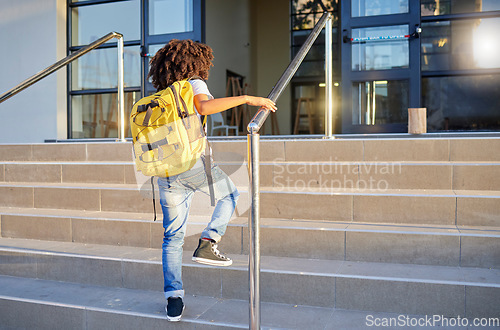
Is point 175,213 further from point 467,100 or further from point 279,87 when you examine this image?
point 467,100

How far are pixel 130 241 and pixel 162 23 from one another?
163 inches

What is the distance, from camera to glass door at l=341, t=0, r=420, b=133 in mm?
5531

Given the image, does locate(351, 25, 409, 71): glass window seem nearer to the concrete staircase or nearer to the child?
the concrete staircase

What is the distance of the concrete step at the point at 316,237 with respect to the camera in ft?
8.84

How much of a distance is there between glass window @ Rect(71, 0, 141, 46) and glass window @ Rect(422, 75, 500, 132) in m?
5.46

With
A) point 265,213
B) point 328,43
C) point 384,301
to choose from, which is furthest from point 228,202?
point 328,43

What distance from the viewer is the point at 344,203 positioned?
10.4 ft

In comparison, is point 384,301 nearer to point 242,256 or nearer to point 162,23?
point 242,256

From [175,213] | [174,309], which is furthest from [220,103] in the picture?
[174,309]

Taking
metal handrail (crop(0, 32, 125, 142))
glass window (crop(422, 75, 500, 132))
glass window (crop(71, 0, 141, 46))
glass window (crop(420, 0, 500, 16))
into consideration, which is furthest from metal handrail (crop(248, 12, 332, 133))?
glass window (crop(422, 75, 500, 132))

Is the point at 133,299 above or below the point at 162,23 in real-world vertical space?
below

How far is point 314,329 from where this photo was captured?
7.49 ft

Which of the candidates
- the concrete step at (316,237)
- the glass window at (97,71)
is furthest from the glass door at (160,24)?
the concrete step at (316,237)

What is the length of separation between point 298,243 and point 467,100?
7581mm
